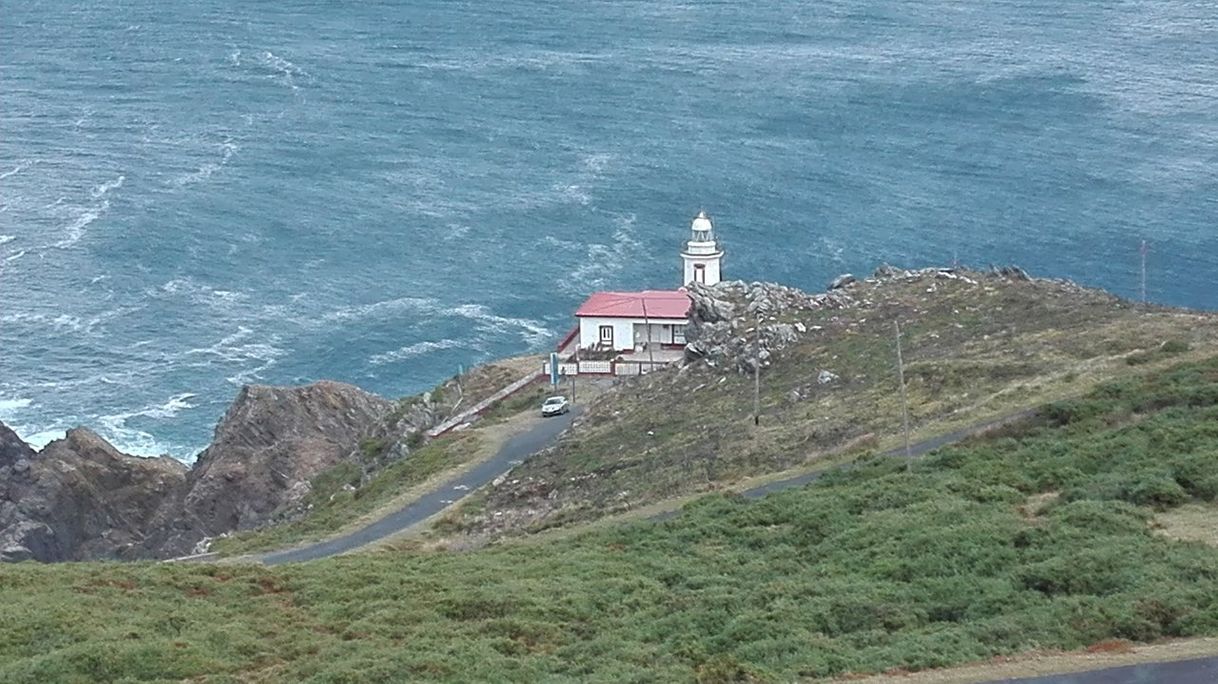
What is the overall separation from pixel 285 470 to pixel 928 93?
72.1 meters

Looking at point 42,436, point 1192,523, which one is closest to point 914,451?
point 1192,523

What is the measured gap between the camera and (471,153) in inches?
4749

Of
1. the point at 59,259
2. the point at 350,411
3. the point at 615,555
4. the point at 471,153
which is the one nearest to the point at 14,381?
the point at 59,259

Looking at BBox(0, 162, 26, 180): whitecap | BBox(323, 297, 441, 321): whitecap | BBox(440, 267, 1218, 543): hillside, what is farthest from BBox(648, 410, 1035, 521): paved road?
BBox(0, 162, 26, 180): whitecap

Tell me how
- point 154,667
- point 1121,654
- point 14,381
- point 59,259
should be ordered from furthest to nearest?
point 59,259 → point 14,381 → point 154,667 → point 1121,654

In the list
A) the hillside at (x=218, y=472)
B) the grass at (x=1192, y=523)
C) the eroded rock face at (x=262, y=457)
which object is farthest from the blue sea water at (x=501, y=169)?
the grass at (x=1192, y=523)

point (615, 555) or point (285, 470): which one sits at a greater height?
point (615, 555)

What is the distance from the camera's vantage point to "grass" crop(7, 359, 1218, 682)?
27.9m

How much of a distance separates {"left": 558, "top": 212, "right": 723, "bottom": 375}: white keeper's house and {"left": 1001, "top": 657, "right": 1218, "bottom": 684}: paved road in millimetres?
43803

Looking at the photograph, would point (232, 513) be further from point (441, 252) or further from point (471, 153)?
point (471, 153)

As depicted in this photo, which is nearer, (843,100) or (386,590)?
(386,590)

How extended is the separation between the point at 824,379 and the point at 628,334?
14801 millimetres

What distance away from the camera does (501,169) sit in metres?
117

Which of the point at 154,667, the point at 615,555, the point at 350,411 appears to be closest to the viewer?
the point at 154,667
